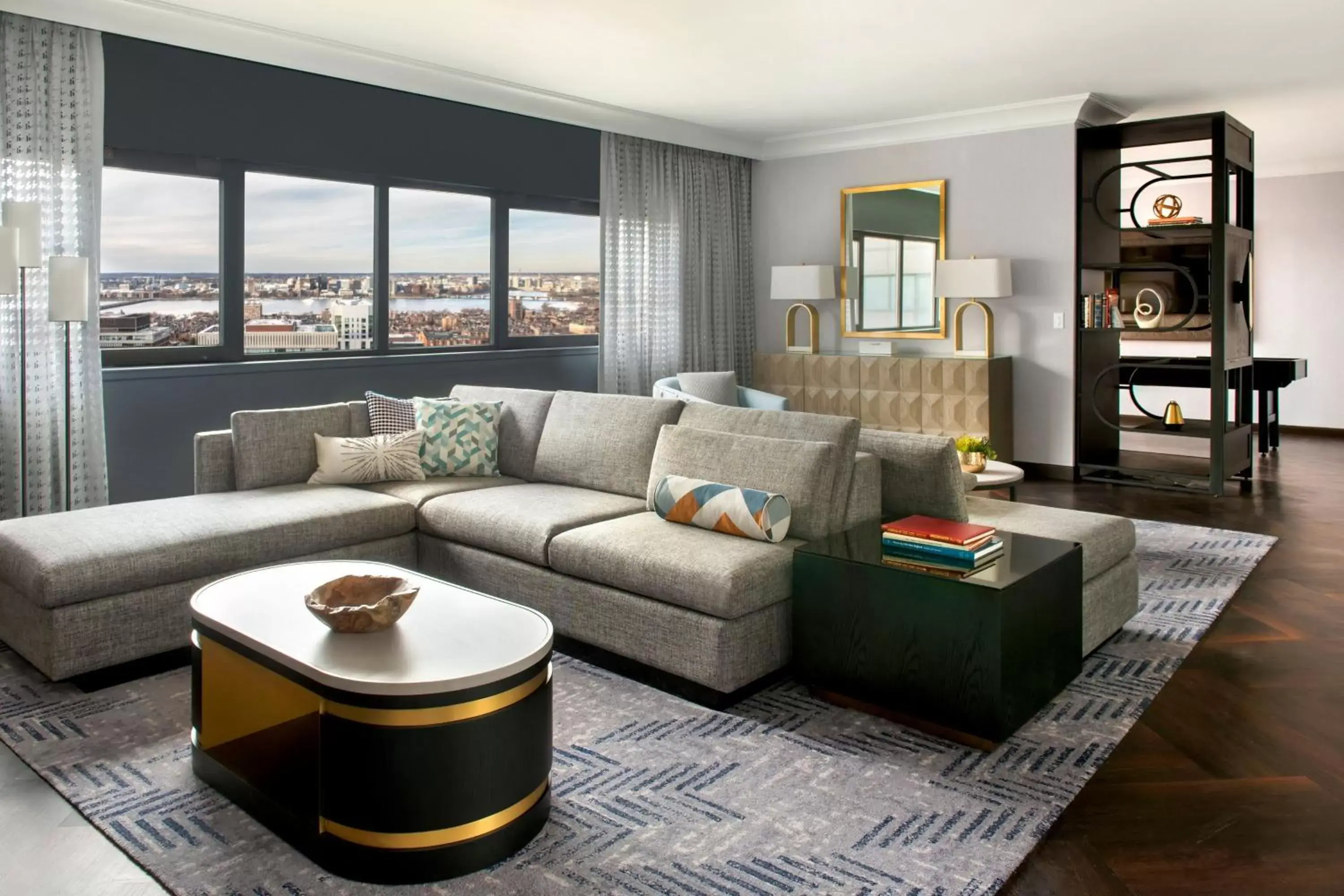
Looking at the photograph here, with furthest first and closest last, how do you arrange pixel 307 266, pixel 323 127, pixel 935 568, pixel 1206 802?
pixel 307 266, pixel 323 127, pixel 935 568, pixel 1206 802

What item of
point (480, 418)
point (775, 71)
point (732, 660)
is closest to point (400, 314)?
point (480, 418)

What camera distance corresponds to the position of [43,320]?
461cm

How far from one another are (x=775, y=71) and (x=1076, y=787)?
4.45 meters

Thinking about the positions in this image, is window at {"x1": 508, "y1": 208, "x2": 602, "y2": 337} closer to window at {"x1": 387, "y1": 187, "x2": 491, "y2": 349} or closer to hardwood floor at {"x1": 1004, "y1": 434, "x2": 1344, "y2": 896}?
window at {"x1": 387, "y1": 187, "x2": 491, "y2": 349}

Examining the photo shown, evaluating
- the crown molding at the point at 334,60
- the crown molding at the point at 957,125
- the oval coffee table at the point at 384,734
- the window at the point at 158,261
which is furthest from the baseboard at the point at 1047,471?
the oval coffee table at the point at 384,734

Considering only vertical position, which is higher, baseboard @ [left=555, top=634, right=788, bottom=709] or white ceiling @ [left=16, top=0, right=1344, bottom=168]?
white ceiling @ [left=16, top=0, right=1344, bottom=168]

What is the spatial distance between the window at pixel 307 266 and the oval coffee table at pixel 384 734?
3.42 meters

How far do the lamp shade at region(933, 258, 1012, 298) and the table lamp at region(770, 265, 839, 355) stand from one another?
0.93m

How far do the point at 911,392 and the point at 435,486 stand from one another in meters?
3.94

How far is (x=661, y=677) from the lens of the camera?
3.16 metres

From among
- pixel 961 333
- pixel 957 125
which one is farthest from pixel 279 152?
pixel 961 333

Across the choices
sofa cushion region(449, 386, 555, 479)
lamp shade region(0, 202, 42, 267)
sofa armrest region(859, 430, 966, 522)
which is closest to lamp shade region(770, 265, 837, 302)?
sofa cushion region(449, 386, 555, 479)

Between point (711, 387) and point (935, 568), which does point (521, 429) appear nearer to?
point (711, 387)

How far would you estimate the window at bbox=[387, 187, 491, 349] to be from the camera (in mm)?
6289
